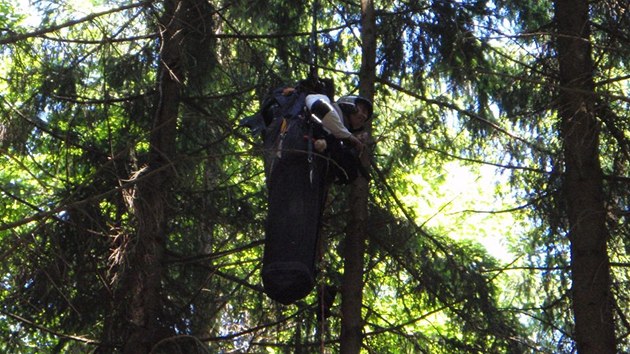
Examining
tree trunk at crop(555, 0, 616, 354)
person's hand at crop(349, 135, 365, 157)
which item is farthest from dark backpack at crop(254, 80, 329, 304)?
tree trunk at crop(555, 0, 616, 354)

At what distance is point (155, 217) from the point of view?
20.4ft

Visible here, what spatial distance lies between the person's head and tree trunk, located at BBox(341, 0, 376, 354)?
71cm

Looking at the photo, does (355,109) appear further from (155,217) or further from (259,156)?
(259,156)

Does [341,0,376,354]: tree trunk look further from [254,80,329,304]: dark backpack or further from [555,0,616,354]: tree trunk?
[555,0,616,354]: tree trunk

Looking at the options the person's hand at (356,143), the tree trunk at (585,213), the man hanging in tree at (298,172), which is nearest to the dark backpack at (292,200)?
the man hanging in tree at (298,172)

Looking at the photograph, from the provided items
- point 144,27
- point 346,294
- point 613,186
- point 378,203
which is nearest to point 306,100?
point 346,294

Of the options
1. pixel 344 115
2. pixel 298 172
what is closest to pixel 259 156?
pixel 344 115

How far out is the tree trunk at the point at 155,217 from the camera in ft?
21.6

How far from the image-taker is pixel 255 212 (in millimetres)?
8383

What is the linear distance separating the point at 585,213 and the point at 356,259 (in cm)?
167

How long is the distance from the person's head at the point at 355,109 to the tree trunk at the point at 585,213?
134 cm

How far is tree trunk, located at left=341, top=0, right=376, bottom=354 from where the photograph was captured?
6.53 metres

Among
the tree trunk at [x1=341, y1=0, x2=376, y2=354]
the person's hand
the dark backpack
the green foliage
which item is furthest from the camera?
the green foliage

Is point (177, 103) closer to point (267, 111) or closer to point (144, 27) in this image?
point (144, 27)
